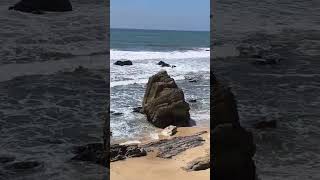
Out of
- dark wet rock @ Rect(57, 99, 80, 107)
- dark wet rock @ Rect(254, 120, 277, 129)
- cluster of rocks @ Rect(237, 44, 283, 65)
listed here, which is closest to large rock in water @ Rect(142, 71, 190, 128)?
cluster of rocks @ Rect(237, 44, 283, 65)

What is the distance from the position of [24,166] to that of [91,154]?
592 mm

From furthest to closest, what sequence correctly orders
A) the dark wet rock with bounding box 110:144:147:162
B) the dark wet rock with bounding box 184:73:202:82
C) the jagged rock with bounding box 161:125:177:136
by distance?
the dark wet rock with bounding box 184:73:202:82 → the jagged rock with bounding box 161:125:177:136 → the dark wet rock with bounding box 110:144:147:162

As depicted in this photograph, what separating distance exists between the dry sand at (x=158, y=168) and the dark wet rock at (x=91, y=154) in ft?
9.56

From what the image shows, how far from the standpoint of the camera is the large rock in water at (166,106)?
37.0 feet

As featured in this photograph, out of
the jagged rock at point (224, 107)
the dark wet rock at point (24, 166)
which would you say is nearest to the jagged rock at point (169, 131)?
the jagged rock at point (224, 107)

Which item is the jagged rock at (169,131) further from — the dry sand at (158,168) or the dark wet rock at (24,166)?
the dark wet rock at (24,166)

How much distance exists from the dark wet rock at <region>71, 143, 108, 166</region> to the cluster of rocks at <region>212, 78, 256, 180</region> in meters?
1.04

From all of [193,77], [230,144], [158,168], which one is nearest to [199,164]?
[158,168]

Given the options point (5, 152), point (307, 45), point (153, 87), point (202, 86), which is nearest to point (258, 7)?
point (307, 45)

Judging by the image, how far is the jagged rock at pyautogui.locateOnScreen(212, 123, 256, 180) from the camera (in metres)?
4.79

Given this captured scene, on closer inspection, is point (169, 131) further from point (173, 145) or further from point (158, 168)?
point (158, 168)

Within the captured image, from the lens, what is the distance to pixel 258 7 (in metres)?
6.41

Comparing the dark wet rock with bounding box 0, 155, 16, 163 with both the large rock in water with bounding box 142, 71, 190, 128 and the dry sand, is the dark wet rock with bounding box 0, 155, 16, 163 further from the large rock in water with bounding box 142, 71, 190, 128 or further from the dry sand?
the large rock in water with bounding box 142, 71, 190, 128

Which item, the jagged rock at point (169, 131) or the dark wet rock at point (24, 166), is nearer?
the dark wet rock at point (24, 166)
